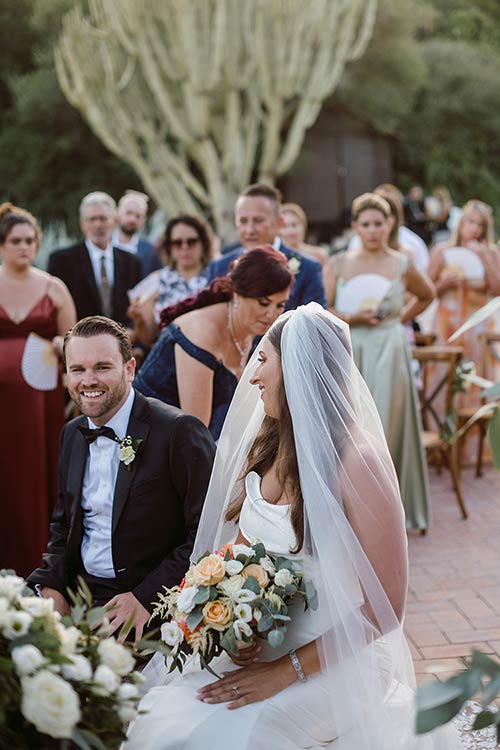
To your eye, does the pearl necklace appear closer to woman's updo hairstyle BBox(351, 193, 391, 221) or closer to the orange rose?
the orange rose

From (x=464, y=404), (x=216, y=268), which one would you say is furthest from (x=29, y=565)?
(x=464, y=404)

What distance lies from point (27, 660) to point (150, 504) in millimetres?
1239

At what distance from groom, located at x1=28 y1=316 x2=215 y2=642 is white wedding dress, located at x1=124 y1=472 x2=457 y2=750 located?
417 millimetres

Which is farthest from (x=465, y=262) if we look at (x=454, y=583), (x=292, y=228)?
(x=454, y=583)

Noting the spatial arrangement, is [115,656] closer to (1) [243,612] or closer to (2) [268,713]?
(1) [243,612]

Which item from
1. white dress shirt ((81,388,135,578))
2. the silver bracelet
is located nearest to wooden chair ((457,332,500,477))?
white dress shirt ((81,388,135,578))

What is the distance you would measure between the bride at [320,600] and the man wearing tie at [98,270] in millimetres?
4268

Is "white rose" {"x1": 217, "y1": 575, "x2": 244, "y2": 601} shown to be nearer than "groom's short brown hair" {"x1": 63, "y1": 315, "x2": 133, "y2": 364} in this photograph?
Yes

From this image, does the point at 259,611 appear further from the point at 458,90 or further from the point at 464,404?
the point at 458,90

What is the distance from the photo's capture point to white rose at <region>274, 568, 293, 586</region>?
239 centimetres

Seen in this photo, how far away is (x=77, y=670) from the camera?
183cm

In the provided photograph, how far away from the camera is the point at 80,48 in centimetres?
1623

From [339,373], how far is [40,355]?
9.64 feet

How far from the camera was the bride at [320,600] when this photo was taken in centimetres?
246
